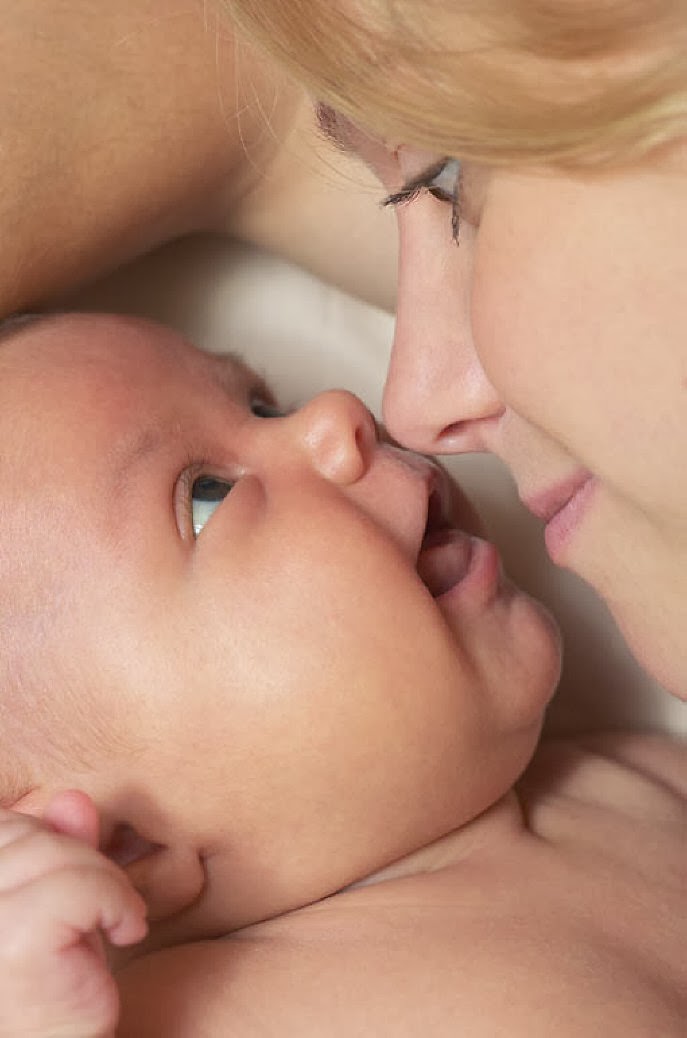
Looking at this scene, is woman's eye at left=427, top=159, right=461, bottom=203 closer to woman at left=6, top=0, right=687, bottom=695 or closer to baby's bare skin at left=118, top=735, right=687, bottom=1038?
woman at left=6, top=0, right=687, bottom=695

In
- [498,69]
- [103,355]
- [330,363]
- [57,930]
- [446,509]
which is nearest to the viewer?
[498,69]

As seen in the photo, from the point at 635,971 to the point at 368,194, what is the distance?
34.8 inches

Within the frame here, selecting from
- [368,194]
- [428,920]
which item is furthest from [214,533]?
[368,194]

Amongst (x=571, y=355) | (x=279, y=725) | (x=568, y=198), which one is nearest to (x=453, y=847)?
(x=279, y=725)

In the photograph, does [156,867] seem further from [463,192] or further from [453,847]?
[463,192]

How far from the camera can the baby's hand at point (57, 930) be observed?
1.03 m

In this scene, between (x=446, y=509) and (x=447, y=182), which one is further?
(x=446, y=509)

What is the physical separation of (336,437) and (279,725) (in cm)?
29

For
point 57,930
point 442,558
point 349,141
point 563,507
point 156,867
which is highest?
point 349,141

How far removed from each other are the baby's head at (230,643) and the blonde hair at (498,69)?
0.43 metres

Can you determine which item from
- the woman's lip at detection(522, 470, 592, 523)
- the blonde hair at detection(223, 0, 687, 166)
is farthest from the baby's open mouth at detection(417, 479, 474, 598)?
the blonde hair at detection(223, 0, 687, 166)

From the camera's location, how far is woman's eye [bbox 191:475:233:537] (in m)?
1.31

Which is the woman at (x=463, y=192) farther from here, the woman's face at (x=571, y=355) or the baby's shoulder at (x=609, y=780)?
the baby's shoulder at (x=609, y=780)

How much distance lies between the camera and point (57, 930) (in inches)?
41.1
